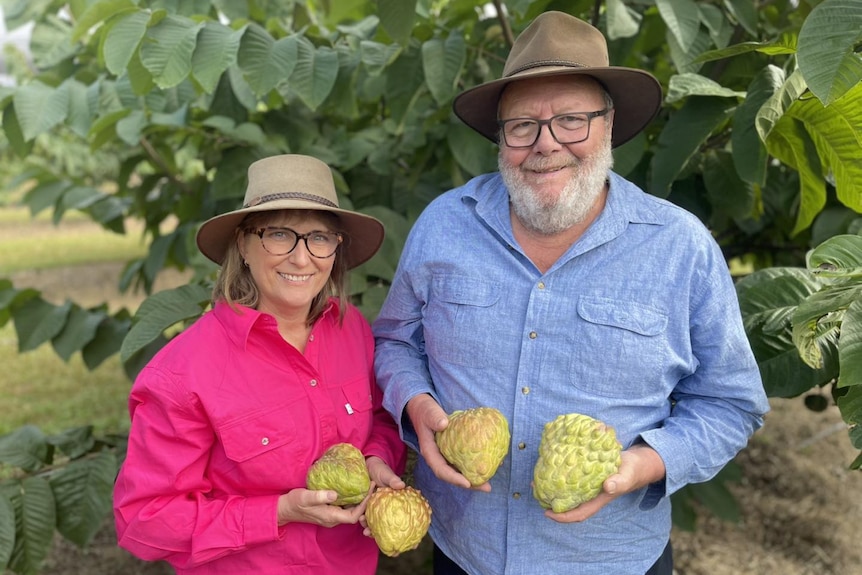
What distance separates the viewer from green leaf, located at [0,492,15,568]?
1.96m

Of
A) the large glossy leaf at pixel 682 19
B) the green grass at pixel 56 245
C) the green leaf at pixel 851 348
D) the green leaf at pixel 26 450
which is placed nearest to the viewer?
the green leaf at pixel 851 348

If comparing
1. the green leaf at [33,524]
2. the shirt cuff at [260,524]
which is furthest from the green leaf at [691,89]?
→ the green leaf at [33,524]

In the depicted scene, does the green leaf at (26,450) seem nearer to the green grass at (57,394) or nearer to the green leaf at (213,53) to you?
the green leaf at (213,53)

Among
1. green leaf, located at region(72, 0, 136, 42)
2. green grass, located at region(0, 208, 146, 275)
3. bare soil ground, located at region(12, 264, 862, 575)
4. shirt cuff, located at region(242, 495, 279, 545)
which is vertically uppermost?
green leaf, located at region(72, 0, 136, 42)

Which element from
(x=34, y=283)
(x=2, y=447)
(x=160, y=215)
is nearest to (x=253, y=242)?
(x=2, y=447)

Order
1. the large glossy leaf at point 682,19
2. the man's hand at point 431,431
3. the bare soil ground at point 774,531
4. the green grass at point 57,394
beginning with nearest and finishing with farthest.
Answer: the man's hand at point 431,431
the large glossy leaf at point 682,19
the bare soil ground at point 774,531
the green grass at point 57,394

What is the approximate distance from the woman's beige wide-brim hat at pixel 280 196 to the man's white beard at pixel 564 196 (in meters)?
0.37

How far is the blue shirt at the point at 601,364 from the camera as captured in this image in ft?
5.08

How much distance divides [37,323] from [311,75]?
1358mm

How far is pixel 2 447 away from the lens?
89.0 inches

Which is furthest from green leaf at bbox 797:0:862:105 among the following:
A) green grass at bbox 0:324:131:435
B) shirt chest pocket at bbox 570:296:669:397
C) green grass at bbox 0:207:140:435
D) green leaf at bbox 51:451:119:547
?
green grass at bbox 0:324:131:435

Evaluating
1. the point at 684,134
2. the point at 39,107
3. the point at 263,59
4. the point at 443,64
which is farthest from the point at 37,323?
the point at 684,134

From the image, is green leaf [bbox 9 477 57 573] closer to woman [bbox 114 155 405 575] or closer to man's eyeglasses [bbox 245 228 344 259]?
woman [bbox 114 155 405 575]

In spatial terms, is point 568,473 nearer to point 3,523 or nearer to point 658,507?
point 658,507
